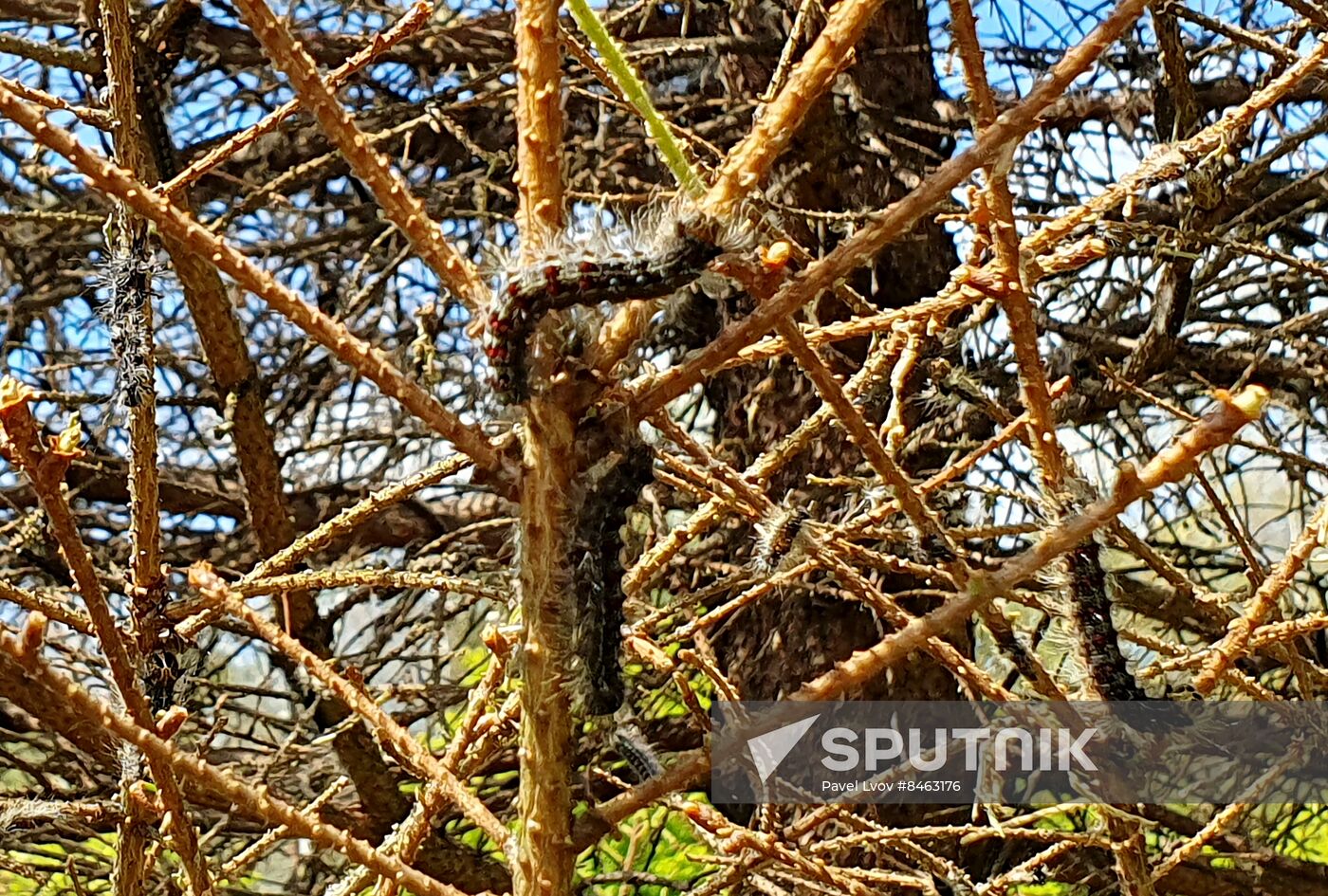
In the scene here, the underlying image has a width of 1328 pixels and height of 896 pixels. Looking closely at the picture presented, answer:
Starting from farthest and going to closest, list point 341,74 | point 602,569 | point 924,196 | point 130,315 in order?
1. point 130,315
2. point 341,74
3. point 602,569
4. point 924,196

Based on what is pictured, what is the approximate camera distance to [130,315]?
0.93 meters

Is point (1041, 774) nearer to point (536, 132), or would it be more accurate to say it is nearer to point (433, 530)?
point (433, 530)

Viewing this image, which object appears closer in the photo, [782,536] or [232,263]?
[232,263]

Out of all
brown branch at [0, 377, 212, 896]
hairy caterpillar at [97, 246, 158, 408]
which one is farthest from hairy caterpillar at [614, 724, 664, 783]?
hairy caterpillar at [97, 246, 158, 408]

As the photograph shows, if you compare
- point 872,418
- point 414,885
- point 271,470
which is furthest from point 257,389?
point 414,885

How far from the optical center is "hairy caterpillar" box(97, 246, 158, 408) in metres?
0.91

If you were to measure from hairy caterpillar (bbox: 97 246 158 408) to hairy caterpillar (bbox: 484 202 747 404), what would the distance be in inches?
18.1

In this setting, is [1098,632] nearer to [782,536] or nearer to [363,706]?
[782,536]

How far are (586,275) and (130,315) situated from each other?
54cm

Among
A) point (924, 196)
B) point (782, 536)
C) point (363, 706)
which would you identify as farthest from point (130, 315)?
point (924, 196)

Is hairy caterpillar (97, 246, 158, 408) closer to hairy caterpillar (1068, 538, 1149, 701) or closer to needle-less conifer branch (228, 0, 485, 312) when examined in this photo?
needle-less conifer branch (228, 0, 485, 312)

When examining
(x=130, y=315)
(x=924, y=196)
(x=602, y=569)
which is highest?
(x=130, y=315)

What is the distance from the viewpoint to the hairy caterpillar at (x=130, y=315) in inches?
35.9

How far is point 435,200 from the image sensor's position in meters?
2.46
